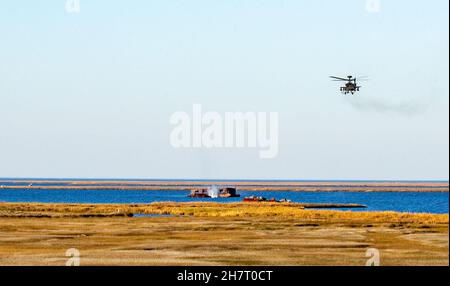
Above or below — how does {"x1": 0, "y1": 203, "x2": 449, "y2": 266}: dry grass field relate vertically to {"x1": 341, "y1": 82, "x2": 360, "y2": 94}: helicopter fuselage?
below

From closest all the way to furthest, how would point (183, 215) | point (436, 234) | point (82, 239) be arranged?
point (82, 239) < point (436, 234) < point (183, 215)

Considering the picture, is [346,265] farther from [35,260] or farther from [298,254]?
[35,260]

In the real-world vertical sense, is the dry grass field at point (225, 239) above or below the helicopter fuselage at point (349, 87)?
below
